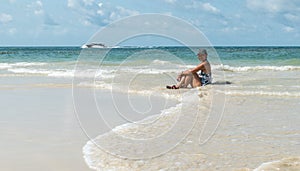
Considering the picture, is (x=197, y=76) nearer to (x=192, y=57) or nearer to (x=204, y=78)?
(x=204, y=78)

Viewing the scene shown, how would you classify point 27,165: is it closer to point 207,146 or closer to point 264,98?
point 207,146

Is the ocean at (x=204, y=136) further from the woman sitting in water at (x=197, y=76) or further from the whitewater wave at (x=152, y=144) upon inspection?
the woman sitting in water at (x=197, y=76)

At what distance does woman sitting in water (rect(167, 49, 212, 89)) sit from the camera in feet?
39.5

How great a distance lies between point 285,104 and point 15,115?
18.8ft

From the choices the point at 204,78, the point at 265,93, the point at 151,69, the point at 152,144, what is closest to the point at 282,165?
the point at 152,144

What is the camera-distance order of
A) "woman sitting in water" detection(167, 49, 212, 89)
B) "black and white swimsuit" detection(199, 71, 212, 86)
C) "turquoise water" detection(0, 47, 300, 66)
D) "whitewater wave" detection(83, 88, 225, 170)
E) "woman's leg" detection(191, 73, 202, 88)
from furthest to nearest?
"turquoise water" detection(0, 47, 300, 66), "black and white swimsuit" detection(199, 71, 212, 86), "woman's leg" detection(191, 73, 202, 88), "woman sitting in water" detection(167, 49, 212, 89), "whitewater wave" detection(83, 88, 225, 170)

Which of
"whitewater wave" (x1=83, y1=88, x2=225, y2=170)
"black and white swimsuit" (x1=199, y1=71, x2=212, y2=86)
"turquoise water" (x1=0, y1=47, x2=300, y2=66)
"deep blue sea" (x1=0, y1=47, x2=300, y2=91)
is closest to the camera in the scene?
"whitewater wave" (x1=83, y1=88, x2=225, y2=170)

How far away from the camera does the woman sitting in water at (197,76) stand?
12.0 metres

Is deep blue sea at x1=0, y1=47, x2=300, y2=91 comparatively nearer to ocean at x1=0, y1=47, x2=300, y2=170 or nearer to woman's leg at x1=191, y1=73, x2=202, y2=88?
woman's leg at x1=191, y1=73, x2=202, y2=88

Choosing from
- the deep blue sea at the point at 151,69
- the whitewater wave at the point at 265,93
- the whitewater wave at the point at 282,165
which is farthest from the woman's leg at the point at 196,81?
the whitewater wave at the point at 282,165

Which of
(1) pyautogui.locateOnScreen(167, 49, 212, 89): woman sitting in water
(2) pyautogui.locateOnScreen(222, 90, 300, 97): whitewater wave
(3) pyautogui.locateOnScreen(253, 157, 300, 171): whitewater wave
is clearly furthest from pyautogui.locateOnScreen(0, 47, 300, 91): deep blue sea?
(3) pyautogui.locateOnScreen(253, 157, 300, 171): whitewater wave

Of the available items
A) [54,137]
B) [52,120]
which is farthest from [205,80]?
[54,137]

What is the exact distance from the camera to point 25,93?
425 inches

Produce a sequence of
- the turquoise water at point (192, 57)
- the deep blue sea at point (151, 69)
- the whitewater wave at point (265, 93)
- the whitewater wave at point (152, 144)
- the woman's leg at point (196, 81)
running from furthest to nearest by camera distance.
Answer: the turquoise water at point (192, 57)
the deep blue sea at point (151, 69)
the woman's leg at point (196, 81)
the whitewater wave at point (265, 93)
the whitewater wave at point (152, 144)
